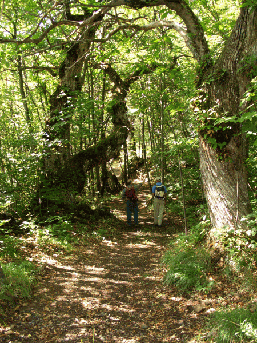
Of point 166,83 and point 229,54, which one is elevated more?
point 166,83

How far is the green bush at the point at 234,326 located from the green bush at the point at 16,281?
3.20m

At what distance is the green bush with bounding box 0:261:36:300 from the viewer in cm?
424

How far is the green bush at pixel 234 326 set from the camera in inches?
117

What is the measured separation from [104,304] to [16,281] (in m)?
1.65

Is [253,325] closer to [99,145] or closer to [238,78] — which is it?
[238,78]

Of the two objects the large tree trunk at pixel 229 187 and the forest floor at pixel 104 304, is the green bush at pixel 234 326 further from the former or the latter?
the large tree trunk at pixel 229 187

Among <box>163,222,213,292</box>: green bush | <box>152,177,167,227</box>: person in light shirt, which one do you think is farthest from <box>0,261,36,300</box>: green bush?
<box>152,177,167,227</box>: person in light shirt

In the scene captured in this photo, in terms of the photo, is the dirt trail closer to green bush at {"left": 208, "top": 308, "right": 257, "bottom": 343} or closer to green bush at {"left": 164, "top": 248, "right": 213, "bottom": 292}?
green bush at {"left": 164, "top": 248, "right": 213, "bottom": 292}

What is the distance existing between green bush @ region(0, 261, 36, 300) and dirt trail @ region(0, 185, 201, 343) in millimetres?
206

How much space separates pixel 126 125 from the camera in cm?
1170

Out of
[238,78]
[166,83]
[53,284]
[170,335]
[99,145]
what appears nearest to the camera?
[170,335]

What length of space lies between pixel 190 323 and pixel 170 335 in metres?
0.39

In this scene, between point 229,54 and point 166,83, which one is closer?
point 229,54

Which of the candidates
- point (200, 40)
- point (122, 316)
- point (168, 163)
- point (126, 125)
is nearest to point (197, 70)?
point (200, 40)
